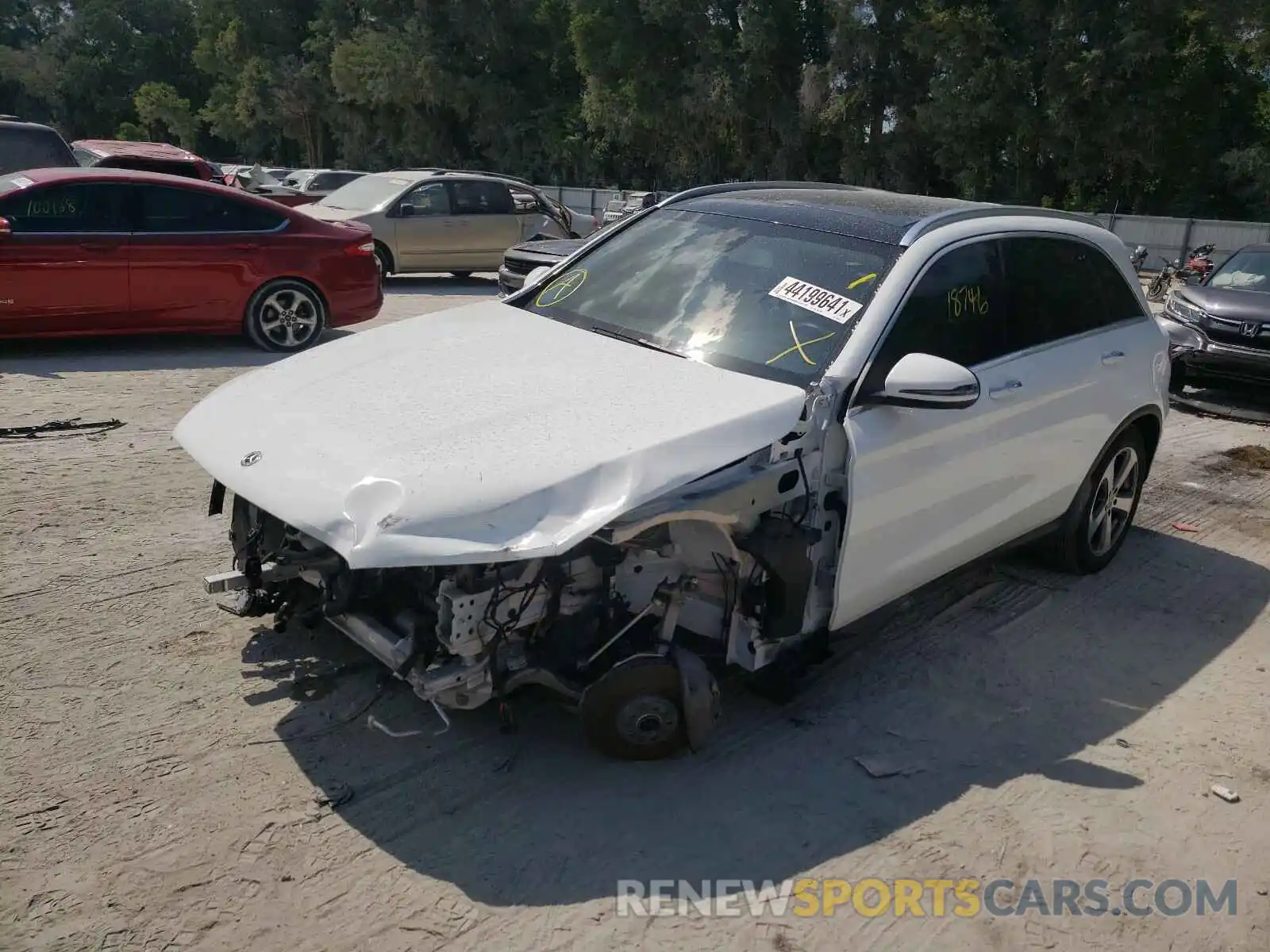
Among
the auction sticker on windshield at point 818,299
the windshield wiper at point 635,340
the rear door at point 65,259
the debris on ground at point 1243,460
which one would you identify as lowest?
the debris on ground at point 1243,460

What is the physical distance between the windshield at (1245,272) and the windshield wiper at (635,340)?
27.8 ft

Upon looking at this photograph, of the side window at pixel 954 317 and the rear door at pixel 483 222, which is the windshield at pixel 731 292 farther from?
the rear door at pixel 483 222

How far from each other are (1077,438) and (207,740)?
3.87 meters

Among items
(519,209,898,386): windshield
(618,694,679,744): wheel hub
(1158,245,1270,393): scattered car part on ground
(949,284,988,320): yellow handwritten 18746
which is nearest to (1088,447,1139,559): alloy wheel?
(949,284,988,320): yellow handwritten 18746

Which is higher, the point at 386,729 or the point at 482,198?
the point at 482,198

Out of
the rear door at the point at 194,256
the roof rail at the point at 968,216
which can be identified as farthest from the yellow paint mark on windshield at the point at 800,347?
the rear door at the point at 194,256

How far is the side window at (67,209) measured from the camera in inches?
336

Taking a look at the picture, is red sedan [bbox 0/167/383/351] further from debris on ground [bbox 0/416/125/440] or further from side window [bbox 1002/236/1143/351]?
side window [bbox 1002/236/1143/351]

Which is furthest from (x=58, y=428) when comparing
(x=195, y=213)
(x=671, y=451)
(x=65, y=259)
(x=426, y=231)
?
(x=426, y=231)

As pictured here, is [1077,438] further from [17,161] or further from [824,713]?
[17,161]

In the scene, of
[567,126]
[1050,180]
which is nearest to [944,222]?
[1050,180]

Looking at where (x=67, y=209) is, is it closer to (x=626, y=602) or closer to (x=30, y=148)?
(x=30, y=148)

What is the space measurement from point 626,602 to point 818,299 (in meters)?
1.42

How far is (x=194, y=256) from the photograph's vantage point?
921 centimetres
